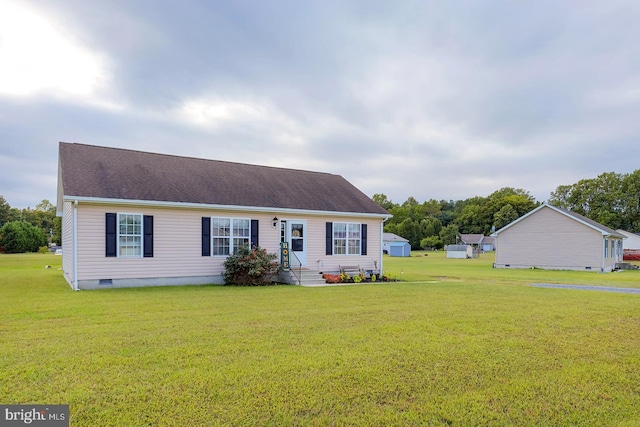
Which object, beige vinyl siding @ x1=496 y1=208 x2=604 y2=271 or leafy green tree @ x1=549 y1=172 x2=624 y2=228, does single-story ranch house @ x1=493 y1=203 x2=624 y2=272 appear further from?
leafy green tree @ x1=549 y1=172 x2=624 y2=228

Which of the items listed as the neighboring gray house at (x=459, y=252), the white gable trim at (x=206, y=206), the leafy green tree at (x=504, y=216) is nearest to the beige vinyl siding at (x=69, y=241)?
the white gable trim at (x=206, y=206)

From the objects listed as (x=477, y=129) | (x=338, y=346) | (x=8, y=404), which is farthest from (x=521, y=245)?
(x=8, y=404)

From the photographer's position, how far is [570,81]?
17.5m

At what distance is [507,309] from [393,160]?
922 inches

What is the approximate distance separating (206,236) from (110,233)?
3.22 m

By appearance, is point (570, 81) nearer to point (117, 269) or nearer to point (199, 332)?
point (199, 332)

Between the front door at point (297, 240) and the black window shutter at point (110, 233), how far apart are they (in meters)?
6.53

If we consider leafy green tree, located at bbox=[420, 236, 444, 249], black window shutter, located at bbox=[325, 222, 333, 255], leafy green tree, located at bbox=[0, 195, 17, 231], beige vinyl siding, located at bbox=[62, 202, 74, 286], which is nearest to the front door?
black window shutter, located at bbox=[325, 222, 333, 255]

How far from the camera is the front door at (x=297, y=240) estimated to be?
16.3m

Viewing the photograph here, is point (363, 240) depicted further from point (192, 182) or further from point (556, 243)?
point (556, 243)

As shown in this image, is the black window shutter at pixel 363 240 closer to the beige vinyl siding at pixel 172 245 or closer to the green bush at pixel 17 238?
the beige vinyl siding at pixel 172 245

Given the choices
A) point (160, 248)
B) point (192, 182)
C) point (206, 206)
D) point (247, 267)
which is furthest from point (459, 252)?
point (160, 248)

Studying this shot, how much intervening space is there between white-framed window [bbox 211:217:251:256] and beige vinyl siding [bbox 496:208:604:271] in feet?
74.8

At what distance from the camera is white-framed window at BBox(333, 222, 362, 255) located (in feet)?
57.1
